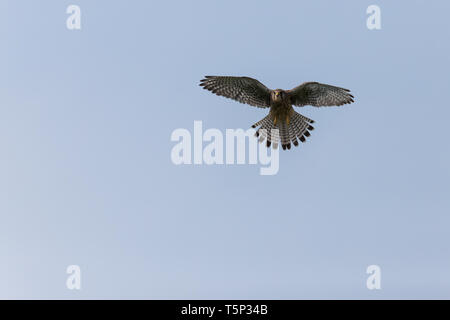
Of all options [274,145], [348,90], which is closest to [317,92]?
[348,90]

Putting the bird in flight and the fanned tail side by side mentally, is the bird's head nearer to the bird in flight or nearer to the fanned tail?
the bird in flight

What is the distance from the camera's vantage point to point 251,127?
13.9 meters

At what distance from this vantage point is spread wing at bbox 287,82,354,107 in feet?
41.8

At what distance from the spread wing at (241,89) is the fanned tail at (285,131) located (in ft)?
2.09

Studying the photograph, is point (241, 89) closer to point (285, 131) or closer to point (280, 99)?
point (280, 99)

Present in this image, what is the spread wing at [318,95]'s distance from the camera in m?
12.7

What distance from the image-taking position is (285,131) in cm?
1384

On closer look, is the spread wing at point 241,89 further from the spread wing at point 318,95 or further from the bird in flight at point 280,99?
the spread wing at point 318,95

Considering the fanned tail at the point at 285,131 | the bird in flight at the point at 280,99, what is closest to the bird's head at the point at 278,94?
the bird in flight at the point at 280,99

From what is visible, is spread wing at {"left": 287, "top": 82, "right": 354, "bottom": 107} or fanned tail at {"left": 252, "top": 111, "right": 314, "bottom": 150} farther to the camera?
fanned tail at {"left": 252, "top": 111, "right": 314, "bottom": 150}

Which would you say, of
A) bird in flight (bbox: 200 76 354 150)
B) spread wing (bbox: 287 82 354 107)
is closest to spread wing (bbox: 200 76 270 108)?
bird in flight (bbox: 200 76 354 150)

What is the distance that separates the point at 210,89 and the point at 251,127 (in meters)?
1.57
